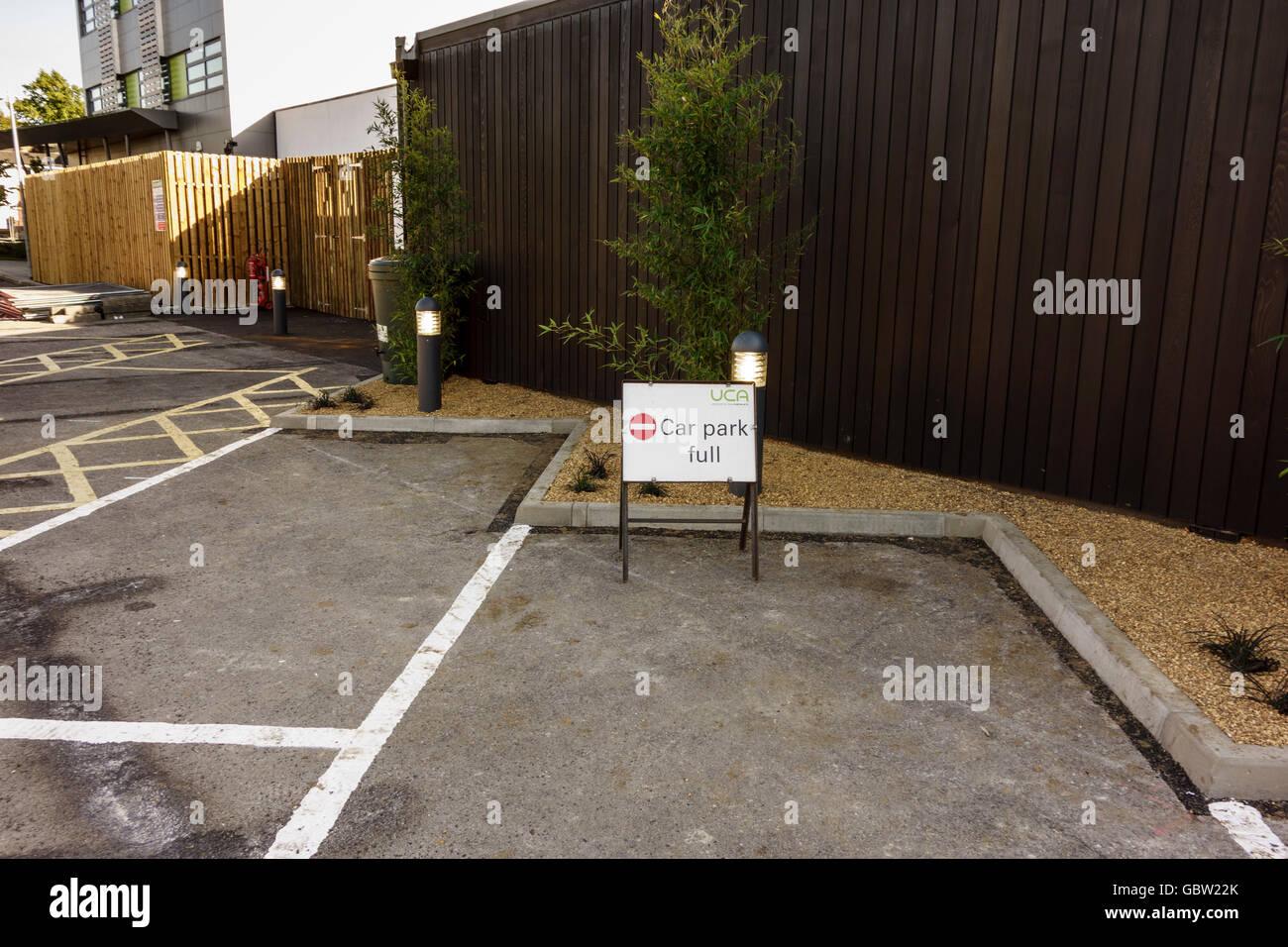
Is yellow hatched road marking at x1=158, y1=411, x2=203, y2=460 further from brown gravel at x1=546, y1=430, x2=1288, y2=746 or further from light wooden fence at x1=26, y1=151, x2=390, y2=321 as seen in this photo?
light wooden fence at x1=26, y1=151, x2=390, y2=321

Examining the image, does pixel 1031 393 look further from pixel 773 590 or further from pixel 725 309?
pixel 773 590

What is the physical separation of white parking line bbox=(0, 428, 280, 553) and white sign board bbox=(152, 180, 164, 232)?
13.7 meters

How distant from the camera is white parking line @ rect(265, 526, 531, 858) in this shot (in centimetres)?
301

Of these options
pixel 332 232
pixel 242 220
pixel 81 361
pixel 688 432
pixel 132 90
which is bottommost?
pixel 81 361

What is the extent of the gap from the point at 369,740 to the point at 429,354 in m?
6.37

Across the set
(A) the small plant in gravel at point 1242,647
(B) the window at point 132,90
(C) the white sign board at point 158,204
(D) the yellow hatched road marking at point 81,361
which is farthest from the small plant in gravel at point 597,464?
(B) the window at point 132,90

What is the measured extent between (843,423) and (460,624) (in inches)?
172

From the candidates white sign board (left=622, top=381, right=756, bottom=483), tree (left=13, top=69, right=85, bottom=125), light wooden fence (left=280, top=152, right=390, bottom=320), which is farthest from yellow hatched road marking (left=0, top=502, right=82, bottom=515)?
tree (left=13, top=69, right=85, bottom=125)

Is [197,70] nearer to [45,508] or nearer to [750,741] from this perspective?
[45,508]

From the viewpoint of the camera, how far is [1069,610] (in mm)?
4703

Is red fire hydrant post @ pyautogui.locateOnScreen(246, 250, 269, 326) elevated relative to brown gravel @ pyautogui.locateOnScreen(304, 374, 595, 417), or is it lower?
elevated

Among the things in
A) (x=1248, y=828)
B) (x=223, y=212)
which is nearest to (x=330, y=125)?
(x=223, y=212)

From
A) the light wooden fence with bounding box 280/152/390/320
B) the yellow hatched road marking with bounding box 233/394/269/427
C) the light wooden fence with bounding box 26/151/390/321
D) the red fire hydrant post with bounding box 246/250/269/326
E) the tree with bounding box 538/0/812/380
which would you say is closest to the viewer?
the tree with bounding box 538/0/812/380
